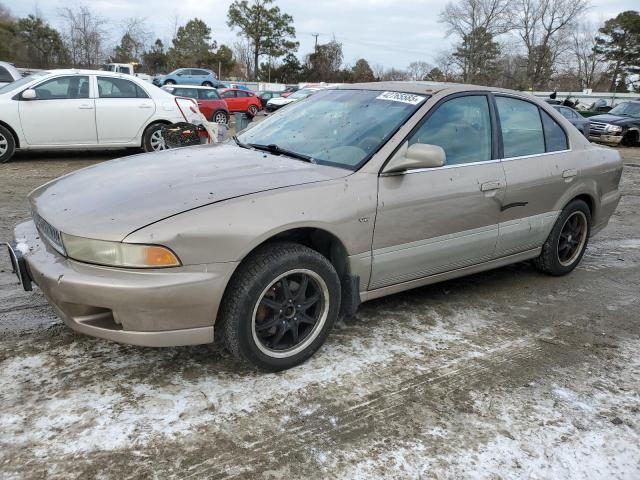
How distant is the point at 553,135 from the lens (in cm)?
417

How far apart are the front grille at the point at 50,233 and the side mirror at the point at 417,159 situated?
174 cm

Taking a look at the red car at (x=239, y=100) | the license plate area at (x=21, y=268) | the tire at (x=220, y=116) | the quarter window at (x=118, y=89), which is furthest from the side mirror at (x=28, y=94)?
the red car at (x=239, y=100)

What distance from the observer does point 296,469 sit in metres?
2.11

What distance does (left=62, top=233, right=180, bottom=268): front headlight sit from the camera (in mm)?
2318

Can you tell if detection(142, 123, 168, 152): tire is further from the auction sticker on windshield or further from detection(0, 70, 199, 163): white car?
the auction sticker on windshield

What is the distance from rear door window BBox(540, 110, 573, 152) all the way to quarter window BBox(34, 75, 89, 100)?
7.48m

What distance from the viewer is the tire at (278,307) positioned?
8.32ft

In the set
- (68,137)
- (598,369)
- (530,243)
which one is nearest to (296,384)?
(598,369)

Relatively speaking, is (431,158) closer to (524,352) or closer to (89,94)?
(524,352)

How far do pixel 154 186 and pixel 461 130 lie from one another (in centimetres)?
204

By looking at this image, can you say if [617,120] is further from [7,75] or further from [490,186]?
[7,75]

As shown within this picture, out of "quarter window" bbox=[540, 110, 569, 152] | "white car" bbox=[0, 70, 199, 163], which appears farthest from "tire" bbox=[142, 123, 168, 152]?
"quarter window" bbox=[540, 110, 569, 152]

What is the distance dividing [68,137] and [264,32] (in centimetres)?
5936

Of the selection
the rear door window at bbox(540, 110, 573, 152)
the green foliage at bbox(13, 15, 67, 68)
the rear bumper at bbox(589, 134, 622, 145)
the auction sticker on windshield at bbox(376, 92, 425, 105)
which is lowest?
the rear bumper at bbox(589, 134, 622, 145)
